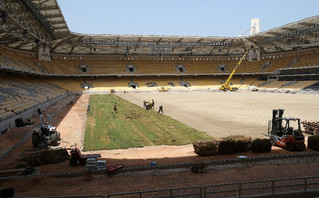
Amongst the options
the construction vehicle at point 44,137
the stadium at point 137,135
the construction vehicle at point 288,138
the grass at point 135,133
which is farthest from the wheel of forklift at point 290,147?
the construction vehicle at point 44,137

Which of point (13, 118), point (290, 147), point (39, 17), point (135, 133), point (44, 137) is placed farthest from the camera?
point (39, 17)

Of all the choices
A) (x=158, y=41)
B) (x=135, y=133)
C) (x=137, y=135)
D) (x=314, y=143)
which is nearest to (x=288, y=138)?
(x=314, y=143)

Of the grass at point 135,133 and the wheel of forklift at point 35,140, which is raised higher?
the wheel of forklift at point 35,140

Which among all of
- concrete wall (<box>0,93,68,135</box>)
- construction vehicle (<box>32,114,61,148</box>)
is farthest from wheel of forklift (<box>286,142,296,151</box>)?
concrete wall (<box>0,93,68,135</box>)

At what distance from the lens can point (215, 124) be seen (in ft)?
70.4

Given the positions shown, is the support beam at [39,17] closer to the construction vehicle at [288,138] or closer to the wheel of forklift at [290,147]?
the construction vehicle at [288,138]

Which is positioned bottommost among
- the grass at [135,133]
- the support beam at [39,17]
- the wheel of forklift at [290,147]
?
the grass at [135,133]

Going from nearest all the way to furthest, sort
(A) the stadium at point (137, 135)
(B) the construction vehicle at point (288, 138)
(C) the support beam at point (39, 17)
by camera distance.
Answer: (A) the stadium at point (137, 135)
(B) the construction vehicle at point (288, 138)
(C) the support beam at point (39, 17)

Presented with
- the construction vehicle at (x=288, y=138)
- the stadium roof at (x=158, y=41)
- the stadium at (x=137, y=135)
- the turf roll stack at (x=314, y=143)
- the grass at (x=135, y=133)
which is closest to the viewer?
the stadium at (x=137, y=135)

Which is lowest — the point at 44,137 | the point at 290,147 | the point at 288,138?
the point at 290,147

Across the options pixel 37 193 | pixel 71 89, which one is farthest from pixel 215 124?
pixel 71 89

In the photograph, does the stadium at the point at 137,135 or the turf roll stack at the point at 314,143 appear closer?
the stadium at the point at 137,135

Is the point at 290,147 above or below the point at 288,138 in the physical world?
below

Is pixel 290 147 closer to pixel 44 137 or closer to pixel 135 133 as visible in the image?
pixel 135 133
